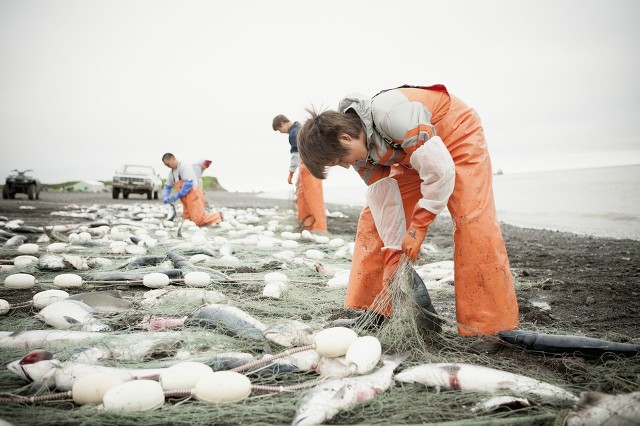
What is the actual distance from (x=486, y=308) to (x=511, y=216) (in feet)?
41.7

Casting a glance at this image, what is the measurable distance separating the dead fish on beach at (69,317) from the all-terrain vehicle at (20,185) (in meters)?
21.3

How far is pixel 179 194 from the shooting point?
9.70 meters

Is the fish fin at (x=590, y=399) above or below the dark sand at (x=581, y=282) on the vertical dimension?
above

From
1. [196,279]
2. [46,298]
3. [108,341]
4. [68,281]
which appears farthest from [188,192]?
[108,341]

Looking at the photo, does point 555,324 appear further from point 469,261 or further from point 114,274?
point 114,274

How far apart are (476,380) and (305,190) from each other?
266 inches

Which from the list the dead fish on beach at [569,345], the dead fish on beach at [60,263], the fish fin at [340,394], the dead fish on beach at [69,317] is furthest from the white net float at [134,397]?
the dead fish on beach at [60,263]

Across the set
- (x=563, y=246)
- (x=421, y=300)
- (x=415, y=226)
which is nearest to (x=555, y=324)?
(x=421, y=300)

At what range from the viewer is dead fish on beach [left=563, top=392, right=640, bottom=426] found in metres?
1.48

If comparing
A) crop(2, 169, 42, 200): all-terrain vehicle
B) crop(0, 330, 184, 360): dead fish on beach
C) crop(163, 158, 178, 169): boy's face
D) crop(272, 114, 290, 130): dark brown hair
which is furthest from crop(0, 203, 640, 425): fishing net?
crop(2, 169, 42, 200): all-terrain vehicle

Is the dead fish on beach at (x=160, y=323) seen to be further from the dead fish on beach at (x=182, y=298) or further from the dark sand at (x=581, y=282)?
the dark sand at (x=581, y=282)

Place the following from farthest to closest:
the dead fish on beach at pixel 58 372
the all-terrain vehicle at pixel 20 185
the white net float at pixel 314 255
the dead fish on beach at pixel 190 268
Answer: the all-terrain vehicle at pixel 20 185 < the white net float at pixel 314 255 < the dead fish on beach at pixel 190 268 < the dead fish on beach at pixel 58 372

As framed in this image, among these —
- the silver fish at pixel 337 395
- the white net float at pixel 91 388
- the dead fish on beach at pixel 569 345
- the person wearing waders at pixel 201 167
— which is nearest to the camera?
the silver fish at pixel 337 395

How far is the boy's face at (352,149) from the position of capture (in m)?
2.49
